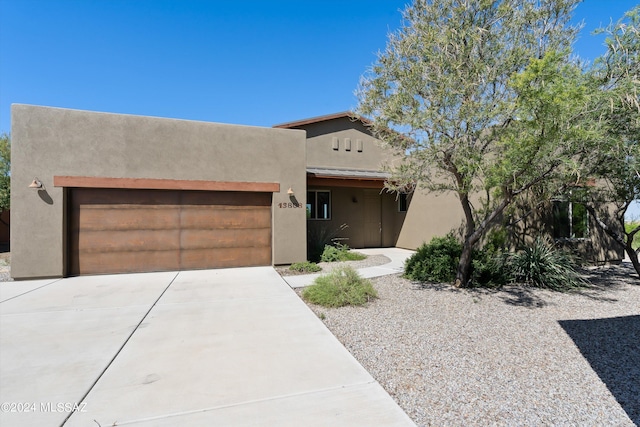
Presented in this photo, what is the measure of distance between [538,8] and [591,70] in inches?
67.2

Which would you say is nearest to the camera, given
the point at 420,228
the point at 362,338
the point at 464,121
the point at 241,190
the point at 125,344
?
the point at 125,344

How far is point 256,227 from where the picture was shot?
9.93 meters

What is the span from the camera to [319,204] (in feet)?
45.0

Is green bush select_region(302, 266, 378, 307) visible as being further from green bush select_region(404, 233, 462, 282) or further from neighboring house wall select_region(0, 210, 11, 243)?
neighboring house wall select_region(0, 210, 11, 243)

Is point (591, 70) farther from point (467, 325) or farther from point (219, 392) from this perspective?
point (219, 392)

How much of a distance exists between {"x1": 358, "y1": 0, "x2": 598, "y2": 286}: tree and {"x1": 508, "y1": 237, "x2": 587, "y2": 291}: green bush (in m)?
2.23

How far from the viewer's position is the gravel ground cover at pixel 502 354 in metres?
2.76

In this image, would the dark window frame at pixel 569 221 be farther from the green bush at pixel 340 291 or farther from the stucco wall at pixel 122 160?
the stucco wall at pixel 122 160

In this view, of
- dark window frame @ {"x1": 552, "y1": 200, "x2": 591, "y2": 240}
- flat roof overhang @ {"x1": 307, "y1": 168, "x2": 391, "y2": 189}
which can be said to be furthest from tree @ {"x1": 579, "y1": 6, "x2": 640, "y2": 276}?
flat roof overhang @ {"x1": 307, "y1": 168, "x2": 391, "y2": 189}

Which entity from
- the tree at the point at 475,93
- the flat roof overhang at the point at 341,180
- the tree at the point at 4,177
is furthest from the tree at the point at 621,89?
the tree at the point at 4,177

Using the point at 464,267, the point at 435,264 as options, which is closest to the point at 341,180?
the point at 435,264

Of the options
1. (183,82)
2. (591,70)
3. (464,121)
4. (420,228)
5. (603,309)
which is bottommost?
(603,309)

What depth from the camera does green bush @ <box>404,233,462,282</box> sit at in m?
Result: 7.85

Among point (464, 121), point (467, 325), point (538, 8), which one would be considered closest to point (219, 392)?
point (467, 325)
